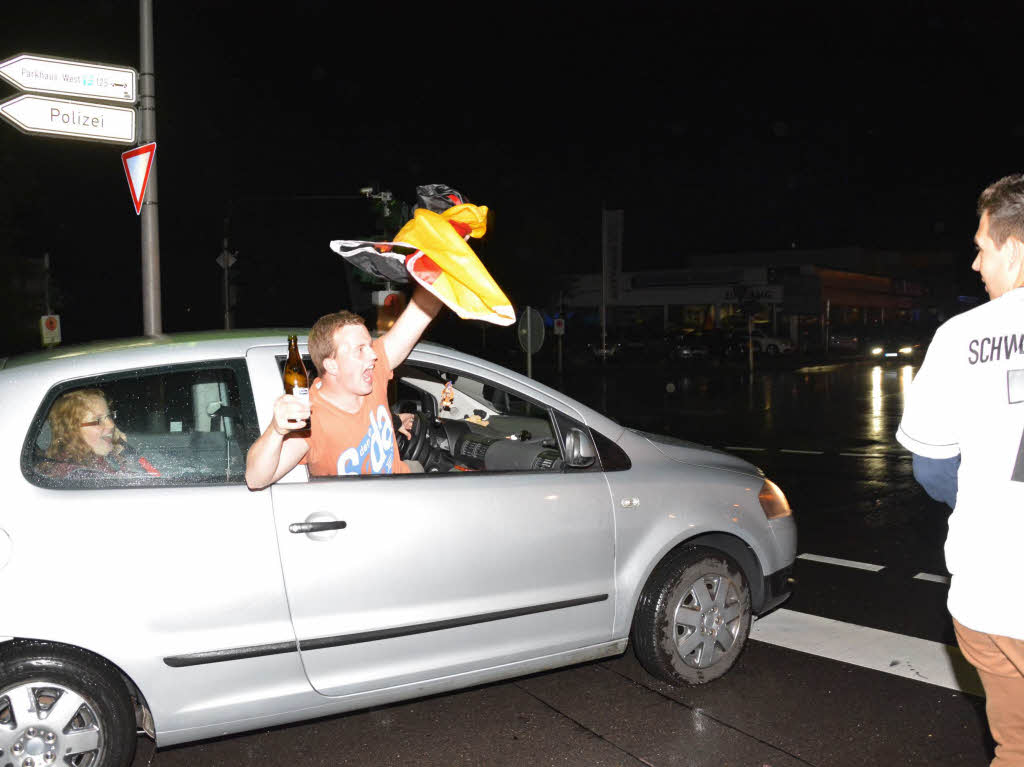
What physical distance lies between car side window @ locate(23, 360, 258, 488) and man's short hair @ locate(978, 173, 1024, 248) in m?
2.49

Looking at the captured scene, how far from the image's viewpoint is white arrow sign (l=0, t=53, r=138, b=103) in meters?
6.96

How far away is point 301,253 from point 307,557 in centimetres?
3169

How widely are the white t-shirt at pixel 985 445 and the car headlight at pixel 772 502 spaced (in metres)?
2.13

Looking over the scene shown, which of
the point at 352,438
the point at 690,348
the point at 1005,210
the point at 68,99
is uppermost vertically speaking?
the point at 68,99

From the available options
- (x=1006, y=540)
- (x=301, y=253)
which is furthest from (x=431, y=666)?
(x=301, y=253)

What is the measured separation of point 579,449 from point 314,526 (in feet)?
4.09

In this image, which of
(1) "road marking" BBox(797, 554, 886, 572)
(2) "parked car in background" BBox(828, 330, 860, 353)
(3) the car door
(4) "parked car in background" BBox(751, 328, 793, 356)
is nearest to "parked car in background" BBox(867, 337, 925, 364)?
(2) "parked car in background" BBox(828, 330, 860, 353)

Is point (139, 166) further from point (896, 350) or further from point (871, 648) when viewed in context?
point (896, 350)

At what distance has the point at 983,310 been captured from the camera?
7.14 ft

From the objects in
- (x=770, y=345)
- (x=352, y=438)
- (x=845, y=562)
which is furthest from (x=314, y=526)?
(x=770, y=345)

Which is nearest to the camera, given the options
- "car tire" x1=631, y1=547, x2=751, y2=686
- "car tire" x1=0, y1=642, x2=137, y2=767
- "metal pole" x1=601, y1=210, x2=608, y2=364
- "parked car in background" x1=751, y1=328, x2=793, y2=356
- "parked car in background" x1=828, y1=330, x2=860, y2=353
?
"car tire" x1=0, y1=642, x2=137, y2=767

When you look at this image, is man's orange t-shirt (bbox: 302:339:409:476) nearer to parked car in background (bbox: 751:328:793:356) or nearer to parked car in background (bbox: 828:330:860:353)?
parked car in background (bbox: 751:328:793:356)

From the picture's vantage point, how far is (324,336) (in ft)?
11.6

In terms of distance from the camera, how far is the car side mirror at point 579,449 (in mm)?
3844
